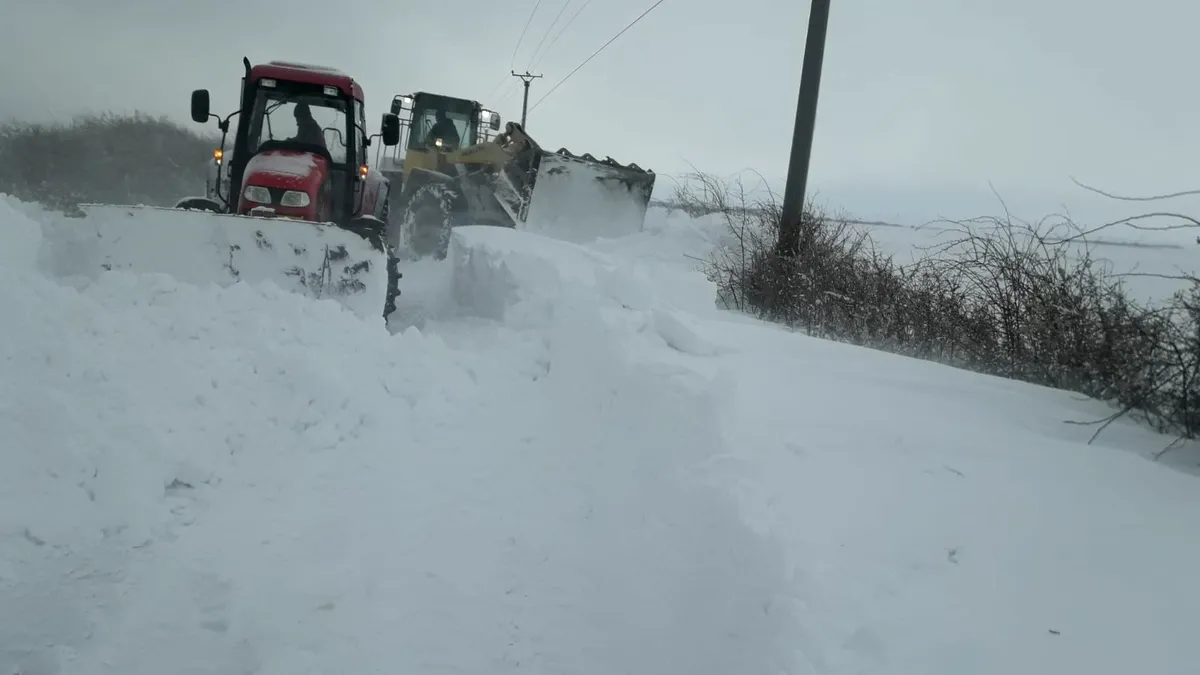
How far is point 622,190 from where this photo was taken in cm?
1242

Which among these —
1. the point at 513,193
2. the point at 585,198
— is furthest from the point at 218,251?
the point at 585,198

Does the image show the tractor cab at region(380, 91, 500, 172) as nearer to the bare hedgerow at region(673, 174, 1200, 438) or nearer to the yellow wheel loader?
the yellow wheel loader

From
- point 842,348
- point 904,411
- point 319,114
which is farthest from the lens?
point 319,114

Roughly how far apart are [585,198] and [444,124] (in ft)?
13.5

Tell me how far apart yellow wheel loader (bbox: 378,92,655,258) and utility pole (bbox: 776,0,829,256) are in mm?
3412

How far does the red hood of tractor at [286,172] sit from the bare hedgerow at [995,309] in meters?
5.12

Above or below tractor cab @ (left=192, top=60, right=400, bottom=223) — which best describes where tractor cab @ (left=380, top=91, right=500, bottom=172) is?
above

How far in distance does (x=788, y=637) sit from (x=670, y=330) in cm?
332

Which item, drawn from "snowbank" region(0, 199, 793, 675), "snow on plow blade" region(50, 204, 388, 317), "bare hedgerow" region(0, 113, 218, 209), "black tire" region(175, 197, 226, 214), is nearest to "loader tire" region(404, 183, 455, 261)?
"black tire" region(175, 197, 226, 214)

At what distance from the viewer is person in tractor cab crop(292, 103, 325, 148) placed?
7.98m

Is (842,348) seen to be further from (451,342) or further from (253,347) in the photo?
(253,347)

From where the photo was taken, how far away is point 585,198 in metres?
12.2

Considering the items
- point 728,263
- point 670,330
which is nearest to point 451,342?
point 670,330

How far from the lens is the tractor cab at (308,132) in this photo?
7.49 meters
